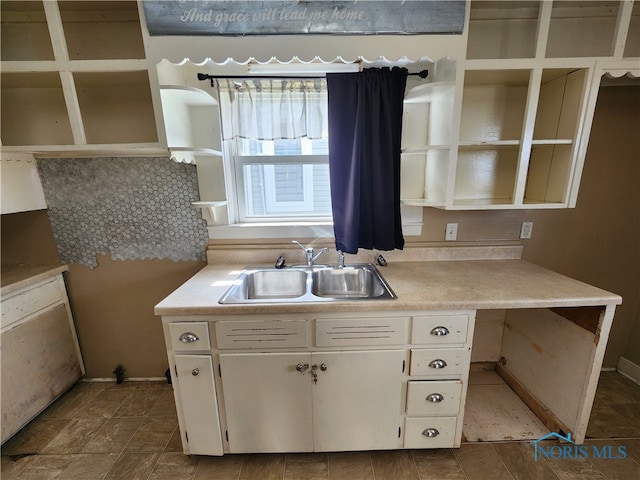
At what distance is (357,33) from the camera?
1268 mm

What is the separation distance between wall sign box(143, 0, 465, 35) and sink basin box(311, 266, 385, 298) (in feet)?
4.15

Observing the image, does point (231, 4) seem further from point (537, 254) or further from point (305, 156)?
point (537, 254)

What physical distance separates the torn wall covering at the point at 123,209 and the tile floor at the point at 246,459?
1.03 metres

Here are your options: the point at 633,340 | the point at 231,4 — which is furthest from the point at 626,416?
the point at 231,4

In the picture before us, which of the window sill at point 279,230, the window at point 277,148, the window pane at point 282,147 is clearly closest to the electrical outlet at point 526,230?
A: the window sill at point 279,230

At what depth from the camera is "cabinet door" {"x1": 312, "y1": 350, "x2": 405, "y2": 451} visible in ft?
4.40

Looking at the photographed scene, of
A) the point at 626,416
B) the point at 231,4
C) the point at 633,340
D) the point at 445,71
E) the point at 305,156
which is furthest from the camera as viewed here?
the point at 633,340

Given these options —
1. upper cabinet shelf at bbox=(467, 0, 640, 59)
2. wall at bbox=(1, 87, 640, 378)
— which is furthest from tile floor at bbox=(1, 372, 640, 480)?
upper cabinet shelf at bbox=(467, 0, 640, 59)

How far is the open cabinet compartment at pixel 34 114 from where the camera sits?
5.36 feet

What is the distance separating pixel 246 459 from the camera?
1.50m

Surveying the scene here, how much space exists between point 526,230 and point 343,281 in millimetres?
1287

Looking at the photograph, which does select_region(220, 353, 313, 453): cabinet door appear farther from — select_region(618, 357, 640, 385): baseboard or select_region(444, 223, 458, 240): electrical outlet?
select_region(618, 357, 640, 385): baseboard

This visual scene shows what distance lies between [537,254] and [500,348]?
75 cm

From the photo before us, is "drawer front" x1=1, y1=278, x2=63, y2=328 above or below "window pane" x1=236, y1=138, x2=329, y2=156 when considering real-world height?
below
